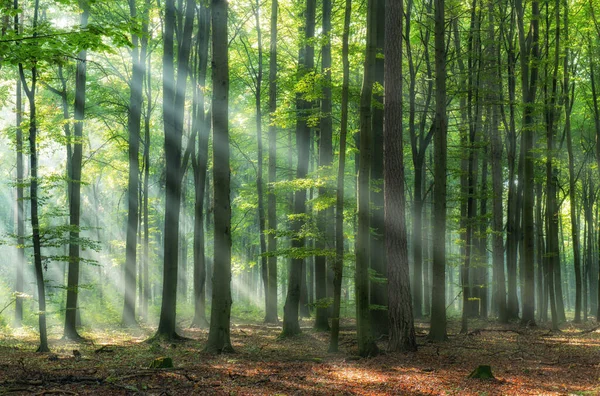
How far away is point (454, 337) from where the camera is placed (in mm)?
14516

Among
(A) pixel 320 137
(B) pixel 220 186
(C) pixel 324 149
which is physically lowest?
(B) pixel 220 186

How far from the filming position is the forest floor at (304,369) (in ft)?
24.4

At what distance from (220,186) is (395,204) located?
4.01 m

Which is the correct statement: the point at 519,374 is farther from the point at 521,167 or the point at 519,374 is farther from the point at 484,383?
the point at 521,167

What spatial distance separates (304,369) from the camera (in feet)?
30.9

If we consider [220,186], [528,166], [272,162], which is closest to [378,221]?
[272,162]

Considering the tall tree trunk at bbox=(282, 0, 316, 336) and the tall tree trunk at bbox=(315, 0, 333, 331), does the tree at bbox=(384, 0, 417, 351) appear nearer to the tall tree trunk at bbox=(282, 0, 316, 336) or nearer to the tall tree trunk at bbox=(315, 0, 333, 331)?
the tall tree trunk at bbox=(315, 0, 333, 331)

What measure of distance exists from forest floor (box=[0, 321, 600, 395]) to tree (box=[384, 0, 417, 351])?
73 cm

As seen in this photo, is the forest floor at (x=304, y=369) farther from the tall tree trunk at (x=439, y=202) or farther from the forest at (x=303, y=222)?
the tall tree trunk at (x=439, y=202)

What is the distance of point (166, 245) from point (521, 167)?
46.4ft

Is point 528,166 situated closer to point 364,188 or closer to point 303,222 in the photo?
point 303,222

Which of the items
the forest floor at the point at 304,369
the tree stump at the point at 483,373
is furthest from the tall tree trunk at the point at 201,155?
the tree stump at the point at 483,373

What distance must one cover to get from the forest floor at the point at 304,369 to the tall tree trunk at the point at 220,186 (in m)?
0.75

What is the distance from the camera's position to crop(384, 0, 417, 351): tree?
11.1m
